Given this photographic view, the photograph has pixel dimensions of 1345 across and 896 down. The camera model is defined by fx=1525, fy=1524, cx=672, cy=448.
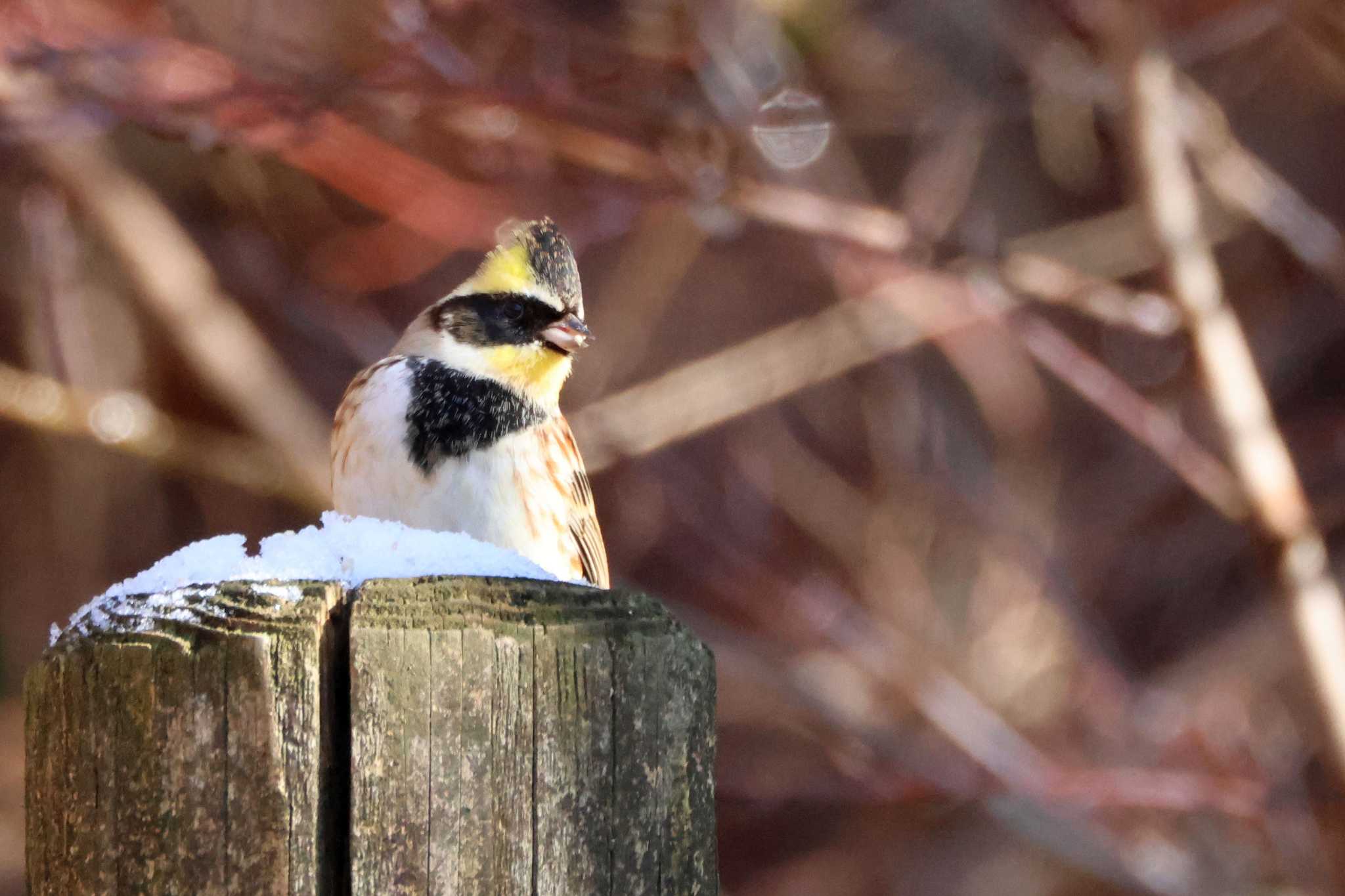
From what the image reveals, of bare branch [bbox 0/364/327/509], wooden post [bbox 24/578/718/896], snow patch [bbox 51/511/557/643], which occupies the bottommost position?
wooden post [bbox 24/578/718/896]

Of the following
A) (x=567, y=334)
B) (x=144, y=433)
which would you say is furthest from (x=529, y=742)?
(x=144, y=433)

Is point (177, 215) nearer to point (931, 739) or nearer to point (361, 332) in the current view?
point (361, 332)

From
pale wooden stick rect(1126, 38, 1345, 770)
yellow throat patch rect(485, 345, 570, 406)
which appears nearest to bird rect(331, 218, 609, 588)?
yellow throat patch rect(485, 345, 570, 406)

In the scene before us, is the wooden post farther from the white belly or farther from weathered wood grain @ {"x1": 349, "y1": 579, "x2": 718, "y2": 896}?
the white belly

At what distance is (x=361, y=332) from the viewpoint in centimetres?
494

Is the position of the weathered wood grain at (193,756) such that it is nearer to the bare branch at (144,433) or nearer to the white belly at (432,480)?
the white belly at (432,480)

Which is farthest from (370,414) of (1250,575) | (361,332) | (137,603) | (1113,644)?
(1250,575)

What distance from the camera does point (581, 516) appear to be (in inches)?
112

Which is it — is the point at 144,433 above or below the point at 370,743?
above

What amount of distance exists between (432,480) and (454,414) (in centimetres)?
13

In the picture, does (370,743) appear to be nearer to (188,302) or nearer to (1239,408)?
(1239,408)

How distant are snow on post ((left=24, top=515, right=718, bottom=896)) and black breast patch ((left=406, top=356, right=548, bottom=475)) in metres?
1.38

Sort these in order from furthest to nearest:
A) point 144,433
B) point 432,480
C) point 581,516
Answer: point 144,433, point 581,516, point 432,480

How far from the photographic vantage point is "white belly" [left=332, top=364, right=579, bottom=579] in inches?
97.2
